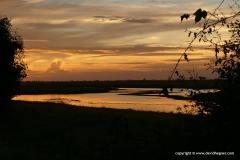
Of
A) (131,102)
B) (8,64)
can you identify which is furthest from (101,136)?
(131,102)

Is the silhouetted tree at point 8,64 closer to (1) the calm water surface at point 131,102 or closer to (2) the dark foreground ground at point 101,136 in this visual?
(2) the dark foreground ground at point 101,136

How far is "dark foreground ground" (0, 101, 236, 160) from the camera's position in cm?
629

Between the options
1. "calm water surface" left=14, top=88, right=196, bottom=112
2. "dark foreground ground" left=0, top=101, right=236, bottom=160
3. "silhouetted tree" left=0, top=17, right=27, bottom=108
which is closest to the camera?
"dark foreground ground" left=0, top=101, right=236, bottom=160

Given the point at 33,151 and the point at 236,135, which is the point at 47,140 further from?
the point at 236,135

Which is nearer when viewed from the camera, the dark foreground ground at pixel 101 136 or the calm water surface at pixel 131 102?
the dark foreground ground at pixel 101 136

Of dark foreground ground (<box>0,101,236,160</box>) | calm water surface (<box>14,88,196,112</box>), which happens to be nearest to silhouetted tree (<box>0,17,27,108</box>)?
dark foreground ground (<box>0,101,236,160</box>)

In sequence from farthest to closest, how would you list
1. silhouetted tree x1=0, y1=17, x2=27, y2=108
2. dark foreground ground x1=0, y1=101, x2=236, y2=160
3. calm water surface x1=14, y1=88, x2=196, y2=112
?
1. calm water surface x1=14, y1=88, x2=196, y2=112
2. silhouetted tree x1=0, y1=17, x2=27, y2=108
3. dark foreground ground x1=0, y1=101, x2=236, y2=160

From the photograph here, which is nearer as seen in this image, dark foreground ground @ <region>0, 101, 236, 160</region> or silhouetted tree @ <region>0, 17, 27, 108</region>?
dark foreground ground @ <region>0, 101, 236, 160</region>

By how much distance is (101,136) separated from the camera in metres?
25.0

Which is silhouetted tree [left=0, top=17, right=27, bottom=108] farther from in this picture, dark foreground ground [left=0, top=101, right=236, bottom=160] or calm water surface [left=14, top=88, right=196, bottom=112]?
calm water surface [left=14, top=88, right=196, bottom=112]

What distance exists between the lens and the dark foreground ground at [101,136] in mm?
6289

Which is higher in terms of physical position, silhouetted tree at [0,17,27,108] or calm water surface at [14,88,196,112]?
silhouetted tree at [0,17,27,108]

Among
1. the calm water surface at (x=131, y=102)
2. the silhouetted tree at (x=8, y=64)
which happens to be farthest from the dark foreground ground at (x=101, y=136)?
the calm water surface at (x=131, y=102)

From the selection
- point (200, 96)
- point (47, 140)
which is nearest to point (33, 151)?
point (47, 140)
